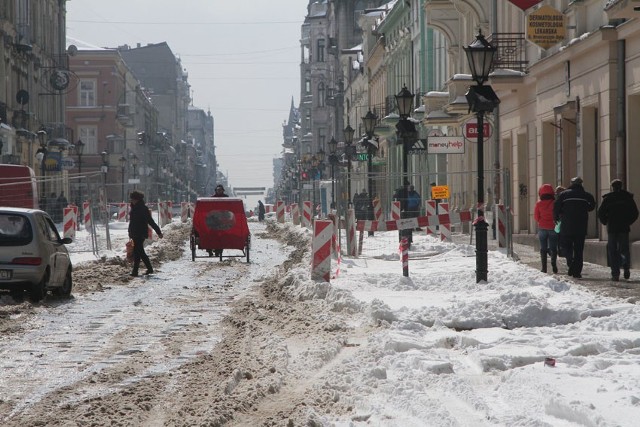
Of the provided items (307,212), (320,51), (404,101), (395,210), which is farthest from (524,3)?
(320,51)

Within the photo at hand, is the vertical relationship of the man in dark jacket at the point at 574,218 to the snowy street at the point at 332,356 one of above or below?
above

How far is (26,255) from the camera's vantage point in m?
18.1

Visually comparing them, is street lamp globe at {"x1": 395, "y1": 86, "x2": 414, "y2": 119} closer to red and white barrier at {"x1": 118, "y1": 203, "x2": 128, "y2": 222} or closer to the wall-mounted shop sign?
the wall-mounted shop sign

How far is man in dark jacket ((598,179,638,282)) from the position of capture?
19625mm

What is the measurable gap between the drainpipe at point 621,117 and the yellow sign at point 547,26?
2526 millimetres

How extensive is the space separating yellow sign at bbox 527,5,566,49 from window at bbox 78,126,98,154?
255ft

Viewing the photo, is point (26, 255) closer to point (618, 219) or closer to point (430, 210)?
point (618, 219)

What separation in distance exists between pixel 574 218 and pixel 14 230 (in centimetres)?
819

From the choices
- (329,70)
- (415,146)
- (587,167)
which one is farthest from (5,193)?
(329,70)

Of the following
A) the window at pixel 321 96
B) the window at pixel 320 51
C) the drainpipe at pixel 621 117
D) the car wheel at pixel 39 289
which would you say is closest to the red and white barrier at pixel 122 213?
the drainpipe at pixel 621 117

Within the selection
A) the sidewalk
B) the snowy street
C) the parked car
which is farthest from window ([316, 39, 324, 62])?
the parked car

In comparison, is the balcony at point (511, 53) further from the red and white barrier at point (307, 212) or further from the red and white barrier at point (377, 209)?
the red and white barrier at point (307, 212)

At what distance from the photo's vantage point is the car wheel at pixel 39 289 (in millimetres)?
18156

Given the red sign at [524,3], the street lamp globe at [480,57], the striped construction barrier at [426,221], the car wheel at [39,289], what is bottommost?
the car wheel at [39,289]
